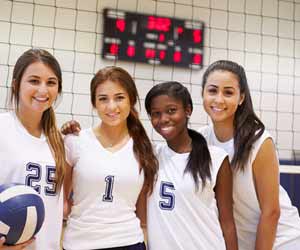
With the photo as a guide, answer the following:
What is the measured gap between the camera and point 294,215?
1504mm

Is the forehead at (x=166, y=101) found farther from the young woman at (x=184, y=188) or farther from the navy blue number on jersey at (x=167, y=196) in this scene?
the navy blue number on jersey at (x=167, y=196)

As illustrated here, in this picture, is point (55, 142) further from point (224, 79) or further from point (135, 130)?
point (224, 79)

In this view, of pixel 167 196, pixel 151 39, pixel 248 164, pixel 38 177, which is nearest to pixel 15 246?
pixel 38 177

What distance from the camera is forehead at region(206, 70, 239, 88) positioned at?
1467 millimetres

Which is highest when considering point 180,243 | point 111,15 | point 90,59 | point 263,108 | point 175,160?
point 111,15

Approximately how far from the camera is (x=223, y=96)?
57.4 inches

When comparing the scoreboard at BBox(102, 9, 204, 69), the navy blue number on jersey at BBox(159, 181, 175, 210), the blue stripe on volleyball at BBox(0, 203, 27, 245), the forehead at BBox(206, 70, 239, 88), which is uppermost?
the scoreboard at BBox(102, 9, 204, 69)

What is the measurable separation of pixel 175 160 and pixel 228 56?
286 centimetres

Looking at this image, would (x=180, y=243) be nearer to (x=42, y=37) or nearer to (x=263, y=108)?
(x=42, y=37)

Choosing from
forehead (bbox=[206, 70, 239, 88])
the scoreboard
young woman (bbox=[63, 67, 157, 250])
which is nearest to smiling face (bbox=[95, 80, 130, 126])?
young woman (bbox=[63, 67, 157, 250])

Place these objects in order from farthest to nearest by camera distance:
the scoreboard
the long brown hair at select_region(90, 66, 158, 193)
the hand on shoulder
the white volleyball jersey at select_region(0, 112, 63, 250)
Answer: the scoreboard < the long brown hair at select_region(90, 66, 158, 193) < the white volleyball jersey at select_region(0, 112, 63, 250) < the hand on shoulder

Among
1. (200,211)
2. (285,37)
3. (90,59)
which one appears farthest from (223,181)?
(285,37)

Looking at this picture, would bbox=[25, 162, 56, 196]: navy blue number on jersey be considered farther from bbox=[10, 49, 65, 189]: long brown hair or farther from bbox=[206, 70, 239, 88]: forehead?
bbox=[206, 70, 239, 88]: forehead

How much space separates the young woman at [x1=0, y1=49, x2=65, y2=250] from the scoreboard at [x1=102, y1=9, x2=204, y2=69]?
2.31 m
